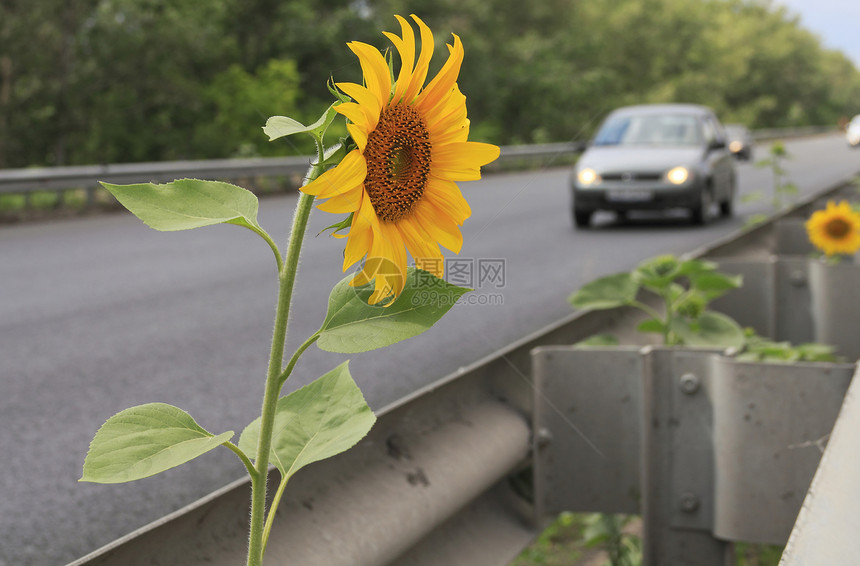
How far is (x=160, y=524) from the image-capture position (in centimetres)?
128

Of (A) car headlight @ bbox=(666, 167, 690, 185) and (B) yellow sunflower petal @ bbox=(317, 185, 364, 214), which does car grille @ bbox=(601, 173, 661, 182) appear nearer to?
(A) car headlight @ bbox=(666, 167, 690, 185)

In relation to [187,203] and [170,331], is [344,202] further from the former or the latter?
[170,331]

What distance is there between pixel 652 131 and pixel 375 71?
579 inches

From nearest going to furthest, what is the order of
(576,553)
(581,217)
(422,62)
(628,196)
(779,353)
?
(422,62), (779,353), (576,553), (628,196), (581,217)

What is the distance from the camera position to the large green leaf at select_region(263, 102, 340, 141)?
821 millimetres

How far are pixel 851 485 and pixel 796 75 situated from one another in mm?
119581

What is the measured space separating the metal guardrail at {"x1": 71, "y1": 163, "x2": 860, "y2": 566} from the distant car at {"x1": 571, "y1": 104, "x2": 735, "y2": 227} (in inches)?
431

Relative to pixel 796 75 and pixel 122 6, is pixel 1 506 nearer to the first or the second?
pixel 122 6

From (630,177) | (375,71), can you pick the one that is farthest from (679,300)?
(630,177)

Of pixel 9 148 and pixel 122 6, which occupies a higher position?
pixel 122 6

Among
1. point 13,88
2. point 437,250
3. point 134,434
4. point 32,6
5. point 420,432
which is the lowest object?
point 420,432

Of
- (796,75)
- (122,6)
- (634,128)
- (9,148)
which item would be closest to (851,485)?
(634,128)

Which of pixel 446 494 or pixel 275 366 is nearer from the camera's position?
pixel 275 366

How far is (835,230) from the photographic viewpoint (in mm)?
4996
